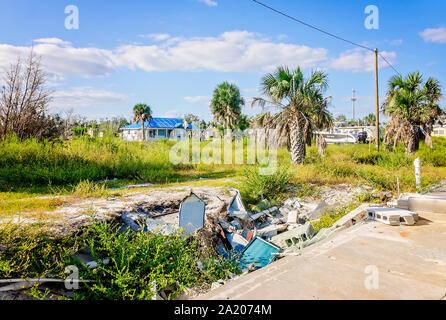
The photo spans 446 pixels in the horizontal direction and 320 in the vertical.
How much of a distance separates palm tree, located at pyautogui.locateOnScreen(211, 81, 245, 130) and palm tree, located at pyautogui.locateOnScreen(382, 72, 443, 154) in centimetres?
2240

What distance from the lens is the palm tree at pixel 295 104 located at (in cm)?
1405

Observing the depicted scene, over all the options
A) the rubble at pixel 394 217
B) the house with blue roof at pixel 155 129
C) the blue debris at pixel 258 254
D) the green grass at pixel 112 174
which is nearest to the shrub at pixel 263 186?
the green grass at pixel 112 174

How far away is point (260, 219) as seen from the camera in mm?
7512

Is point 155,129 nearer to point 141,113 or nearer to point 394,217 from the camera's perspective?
point 141,113

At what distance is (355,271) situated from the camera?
331cm

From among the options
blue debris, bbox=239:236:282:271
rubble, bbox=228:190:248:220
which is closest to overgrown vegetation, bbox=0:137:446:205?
rubble, bbox=228:190:248:220

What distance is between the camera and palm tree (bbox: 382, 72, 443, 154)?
727 inches

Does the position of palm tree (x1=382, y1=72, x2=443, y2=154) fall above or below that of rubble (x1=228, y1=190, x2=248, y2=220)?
above

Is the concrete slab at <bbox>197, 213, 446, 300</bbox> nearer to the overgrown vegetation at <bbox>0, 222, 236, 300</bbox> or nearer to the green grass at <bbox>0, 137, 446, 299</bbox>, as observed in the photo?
the overgrown vegetation at <bbox>0, 222, 236, 300</bbox>

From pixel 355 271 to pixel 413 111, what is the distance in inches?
754

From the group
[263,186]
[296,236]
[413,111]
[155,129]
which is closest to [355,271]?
[296,236]

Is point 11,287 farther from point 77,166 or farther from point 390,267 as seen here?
point 77,166

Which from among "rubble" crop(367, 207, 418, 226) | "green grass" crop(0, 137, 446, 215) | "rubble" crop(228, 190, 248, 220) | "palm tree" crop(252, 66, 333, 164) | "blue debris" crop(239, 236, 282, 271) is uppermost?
"palm tree" crop(252, 66, 333, 164)
